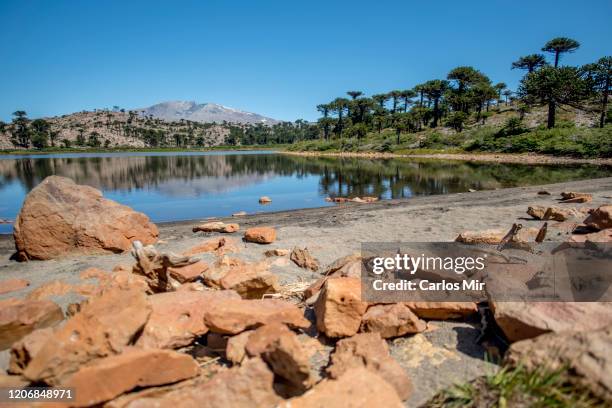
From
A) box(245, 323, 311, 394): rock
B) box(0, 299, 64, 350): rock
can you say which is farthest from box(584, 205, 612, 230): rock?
box(0, 299, 64, 350): rock

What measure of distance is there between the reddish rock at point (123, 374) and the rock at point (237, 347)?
0.45 metres

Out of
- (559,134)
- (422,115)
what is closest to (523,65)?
(422,115)

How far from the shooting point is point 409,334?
3.90m

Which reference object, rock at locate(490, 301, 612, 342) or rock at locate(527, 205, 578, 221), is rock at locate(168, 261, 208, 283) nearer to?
rock at locate(490, 301, 612, 342)

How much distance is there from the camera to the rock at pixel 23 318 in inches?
153

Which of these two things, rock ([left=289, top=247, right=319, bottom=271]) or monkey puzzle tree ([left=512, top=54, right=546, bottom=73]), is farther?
monkey puzzle tree ([left=512, top=54, right=546, bottom=73])

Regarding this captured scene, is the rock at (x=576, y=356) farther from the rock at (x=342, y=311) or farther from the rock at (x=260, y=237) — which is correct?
the rock at (x=260, y=237)

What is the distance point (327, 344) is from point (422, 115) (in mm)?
97133

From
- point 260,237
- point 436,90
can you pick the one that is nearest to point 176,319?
point 260,237

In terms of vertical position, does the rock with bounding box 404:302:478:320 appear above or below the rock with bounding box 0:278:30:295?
above

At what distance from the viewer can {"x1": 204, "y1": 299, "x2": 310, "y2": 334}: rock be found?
11.5 feet

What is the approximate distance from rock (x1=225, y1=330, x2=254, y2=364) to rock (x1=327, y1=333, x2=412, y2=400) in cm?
84

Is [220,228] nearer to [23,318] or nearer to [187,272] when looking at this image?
[187,272]

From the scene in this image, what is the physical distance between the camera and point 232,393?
2697 millimetres
